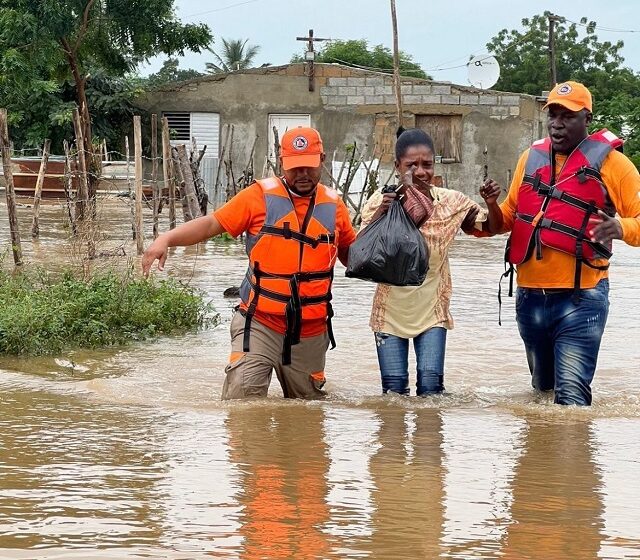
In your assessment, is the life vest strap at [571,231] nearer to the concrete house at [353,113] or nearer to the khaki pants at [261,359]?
the khaki pants at [261,359]

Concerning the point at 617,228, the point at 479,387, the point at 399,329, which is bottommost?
the point at 479,387

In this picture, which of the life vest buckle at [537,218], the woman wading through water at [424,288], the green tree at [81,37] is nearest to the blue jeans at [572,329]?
the life vest buckle at [537,218]

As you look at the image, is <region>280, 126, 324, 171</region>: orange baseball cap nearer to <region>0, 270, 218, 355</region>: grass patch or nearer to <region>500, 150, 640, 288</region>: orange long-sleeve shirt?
<region>500, 150, 640, 288</region>: orange long-sleeve shirt

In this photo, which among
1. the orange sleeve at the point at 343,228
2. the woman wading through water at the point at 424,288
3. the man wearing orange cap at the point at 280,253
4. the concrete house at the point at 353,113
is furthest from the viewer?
the concrete house at the point at 353,113

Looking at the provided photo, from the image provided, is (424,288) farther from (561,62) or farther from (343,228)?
(561,62)

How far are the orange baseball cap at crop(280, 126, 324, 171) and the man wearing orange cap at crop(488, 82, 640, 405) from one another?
1094mm

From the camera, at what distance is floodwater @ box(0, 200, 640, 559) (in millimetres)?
4043

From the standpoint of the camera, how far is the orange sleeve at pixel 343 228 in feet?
20.7

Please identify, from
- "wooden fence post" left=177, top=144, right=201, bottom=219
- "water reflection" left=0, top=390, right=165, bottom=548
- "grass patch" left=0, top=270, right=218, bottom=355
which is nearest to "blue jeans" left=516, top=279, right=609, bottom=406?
"water reflection" left=0, top=390, right=165, bottom=548

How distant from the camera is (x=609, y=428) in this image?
6.19 metres

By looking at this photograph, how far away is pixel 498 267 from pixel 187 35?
1166 centimetres

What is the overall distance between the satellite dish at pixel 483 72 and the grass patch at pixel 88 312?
21796mm

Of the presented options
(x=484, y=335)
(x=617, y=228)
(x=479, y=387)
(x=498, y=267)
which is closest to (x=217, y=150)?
(x=498, y=267)

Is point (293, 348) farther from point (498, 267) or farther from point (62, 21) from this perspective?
point (62, 21)
